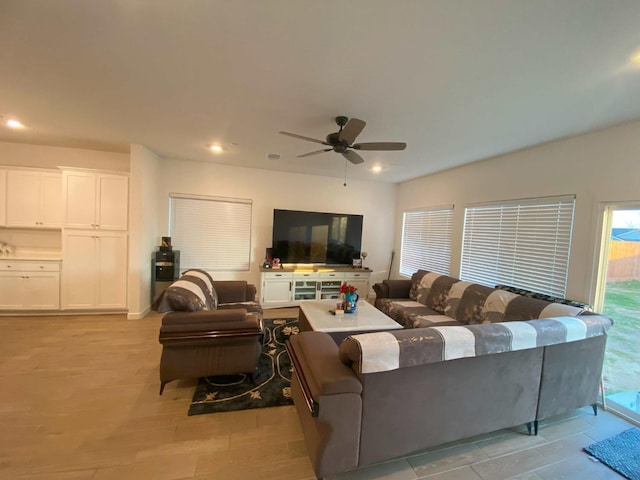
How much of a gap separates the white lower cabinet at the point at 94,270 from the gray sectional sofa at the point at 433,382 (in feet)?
11.5

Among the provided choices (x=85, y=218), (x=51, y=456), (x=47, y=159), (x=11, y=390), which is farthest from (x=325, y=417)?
(x=47, y=159)

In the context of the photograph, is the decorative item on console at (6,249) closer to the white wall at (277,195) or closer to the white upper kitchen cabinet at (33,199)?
the white upper kitchen cabinet at (33,199)

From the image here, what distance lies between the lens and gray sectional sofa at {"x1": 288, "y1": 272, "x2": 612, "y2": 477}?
4.46ft

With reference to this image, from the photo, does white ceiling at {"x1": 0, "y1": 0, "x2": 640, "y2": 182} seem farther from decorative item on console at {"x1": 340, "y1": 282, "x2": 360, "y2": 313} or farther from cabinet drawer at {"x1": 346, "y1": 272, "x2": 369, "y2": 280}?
cabinet drawer at {"x1": 346, "y1": 272, "x2": 369, "y2": 280}

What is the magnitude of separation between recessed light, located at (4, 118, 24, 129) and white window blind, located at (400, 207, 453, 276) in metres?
5.82

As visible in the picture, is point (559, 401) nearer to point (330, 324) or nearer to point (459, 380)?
point (459, 380)

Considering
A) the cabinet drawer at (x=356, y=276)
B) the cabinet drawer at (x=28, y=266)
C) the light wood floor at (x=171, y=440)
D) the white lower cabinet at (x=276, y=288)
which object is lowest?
the light wood floor at (x=171, y=440)

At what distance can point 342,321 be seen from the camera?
2762 millimetres

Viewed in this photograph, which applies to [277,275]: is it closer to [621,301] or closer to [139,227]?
[139,227]

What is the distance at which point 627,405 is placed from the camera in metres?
2.18

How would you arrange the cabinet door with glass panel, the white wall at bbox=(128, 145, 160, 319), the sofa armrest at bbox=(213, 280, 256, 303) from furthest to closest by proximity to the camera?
the cabinet door with glass panel < the white wall at bbox=(128, 145, 160, 319) < the sofa armrest at bbox=(213, 280, 256, 303)

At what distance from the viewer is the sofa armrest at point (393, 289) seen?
4.07 meters

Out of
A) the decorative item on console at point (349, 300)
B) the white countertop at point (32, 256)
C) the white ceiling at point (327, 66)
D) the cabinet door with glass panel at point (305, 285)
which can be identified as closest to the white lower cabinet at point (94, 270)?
the white countertop at point (32, 256)

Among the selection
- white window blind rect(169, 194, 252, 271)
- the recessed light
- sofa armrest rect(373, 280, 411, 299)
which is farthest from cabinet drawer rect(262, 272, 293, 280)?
the recessed light
